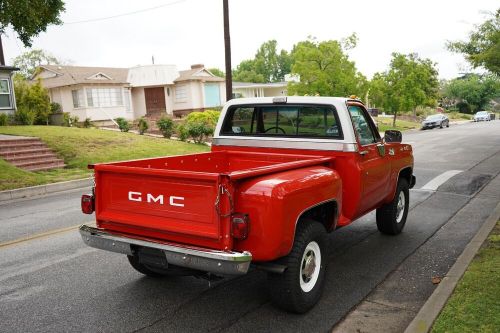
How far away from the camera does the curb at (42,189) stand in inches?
454

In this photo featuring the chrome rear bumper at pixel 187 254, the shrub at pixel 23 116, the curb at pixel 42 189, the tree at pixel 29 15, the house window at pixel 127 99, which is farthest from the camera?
the house window at pixel 127 99

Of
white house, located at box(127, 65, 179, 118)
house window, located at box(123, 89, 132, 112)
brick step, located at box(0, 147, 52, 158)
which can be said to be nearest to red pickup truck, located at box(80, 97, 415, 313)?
brick step, located at box(0, 147, 52, 158)

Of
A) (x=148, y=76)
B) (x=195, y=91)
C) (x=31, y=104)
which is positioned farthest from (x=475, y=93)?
(x=31, y=104)

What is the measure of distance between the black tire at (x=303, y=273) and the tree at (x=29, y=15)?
11.9 m

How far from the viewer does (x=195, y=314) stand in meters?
4.27

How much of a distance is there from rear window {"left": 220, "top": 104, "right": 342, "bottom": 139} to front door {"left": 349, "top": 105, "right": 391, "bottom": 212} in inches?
12.0

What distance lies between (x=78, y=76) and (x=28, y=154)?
75.0 feet

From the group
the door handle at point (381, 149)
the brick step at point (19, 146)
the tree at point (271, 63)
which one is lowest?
the brick step at point (19, 146)

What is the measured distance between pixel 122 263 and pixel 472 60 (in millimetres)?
26397

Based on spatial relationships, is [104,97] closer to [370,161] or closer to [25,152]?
[25,152]

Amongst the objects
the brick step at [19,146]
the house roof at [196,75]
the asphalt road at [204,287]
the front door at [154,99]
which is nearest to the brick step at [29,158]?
the brick step at [19,146]

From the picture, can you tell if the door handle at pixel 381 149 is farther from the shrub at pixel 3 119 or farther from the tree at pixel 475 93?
the tree at pixel 475 93

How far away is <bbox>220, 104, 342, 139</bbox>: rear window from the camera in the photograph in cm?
549

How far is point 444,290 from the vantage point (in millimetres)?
4520
